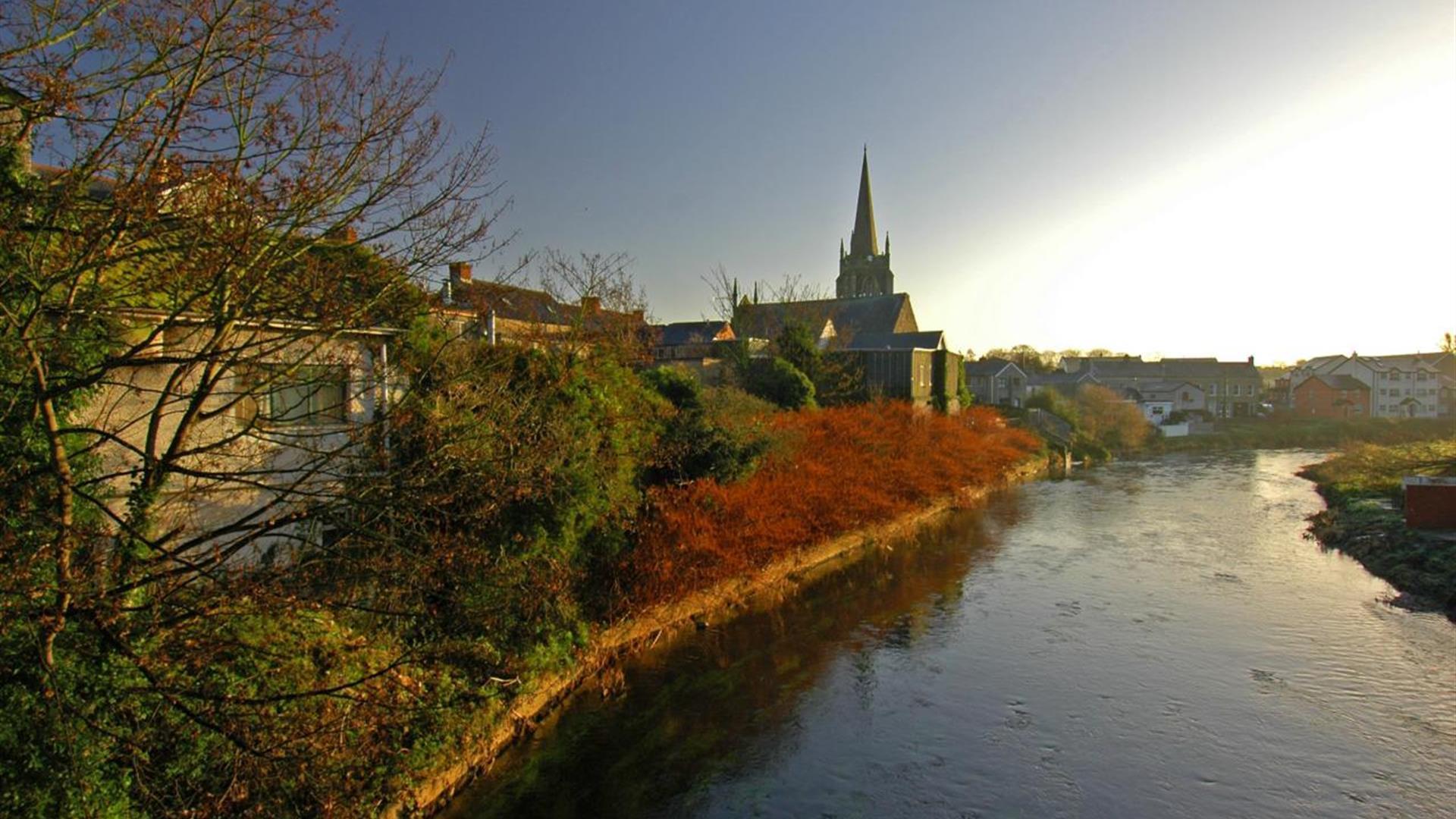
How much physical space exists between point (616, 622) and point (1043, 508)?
20.2m

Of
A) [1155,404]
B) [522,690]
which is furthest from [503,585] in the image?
[1155,404]

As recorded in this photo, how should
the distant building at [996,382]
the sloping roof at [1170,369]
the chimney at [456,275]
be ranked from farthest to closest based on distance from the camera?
the sloping roof at [1170,369], the distant building at [996,382], the chimney at [456,275]

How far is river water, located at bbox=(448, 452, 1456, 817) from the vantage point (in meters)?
9.11

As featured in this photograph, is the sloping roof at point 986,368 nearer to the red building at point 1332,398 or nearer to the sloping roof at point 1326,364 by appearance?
the red building at point 1332,398

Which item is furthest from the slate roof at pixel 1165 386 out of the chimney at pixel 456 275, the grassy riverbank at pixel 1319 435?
the chimney at pixel 456 275

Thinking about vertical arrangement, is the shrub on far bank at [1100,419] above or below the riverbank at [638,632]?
above

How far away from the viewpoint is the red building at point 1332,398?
68938mm

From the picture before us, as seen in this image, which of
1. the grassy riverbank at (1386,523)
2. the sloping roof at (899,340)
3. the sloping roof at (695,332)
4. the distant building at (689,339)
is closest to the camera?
the grassy riverbank at (1386,523)

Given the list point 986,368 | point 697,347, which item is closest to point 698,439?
point 697,347

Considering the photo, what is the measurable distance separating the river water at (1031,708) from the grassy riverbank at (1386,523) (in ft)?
2.92

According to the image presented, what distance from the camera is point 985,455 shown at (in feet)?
106

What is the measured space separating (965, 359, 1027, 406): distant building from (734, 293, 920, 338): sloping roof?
5779 millimetres

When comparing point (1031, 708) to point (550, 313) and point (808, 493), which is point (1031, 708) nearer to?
point (808, 493)

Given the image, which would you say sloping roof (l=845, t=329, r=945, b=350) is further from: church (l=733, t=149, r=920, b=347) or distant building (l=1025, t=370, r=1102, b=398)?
distant building (l=1025, t=370, r=1102, b=398)
